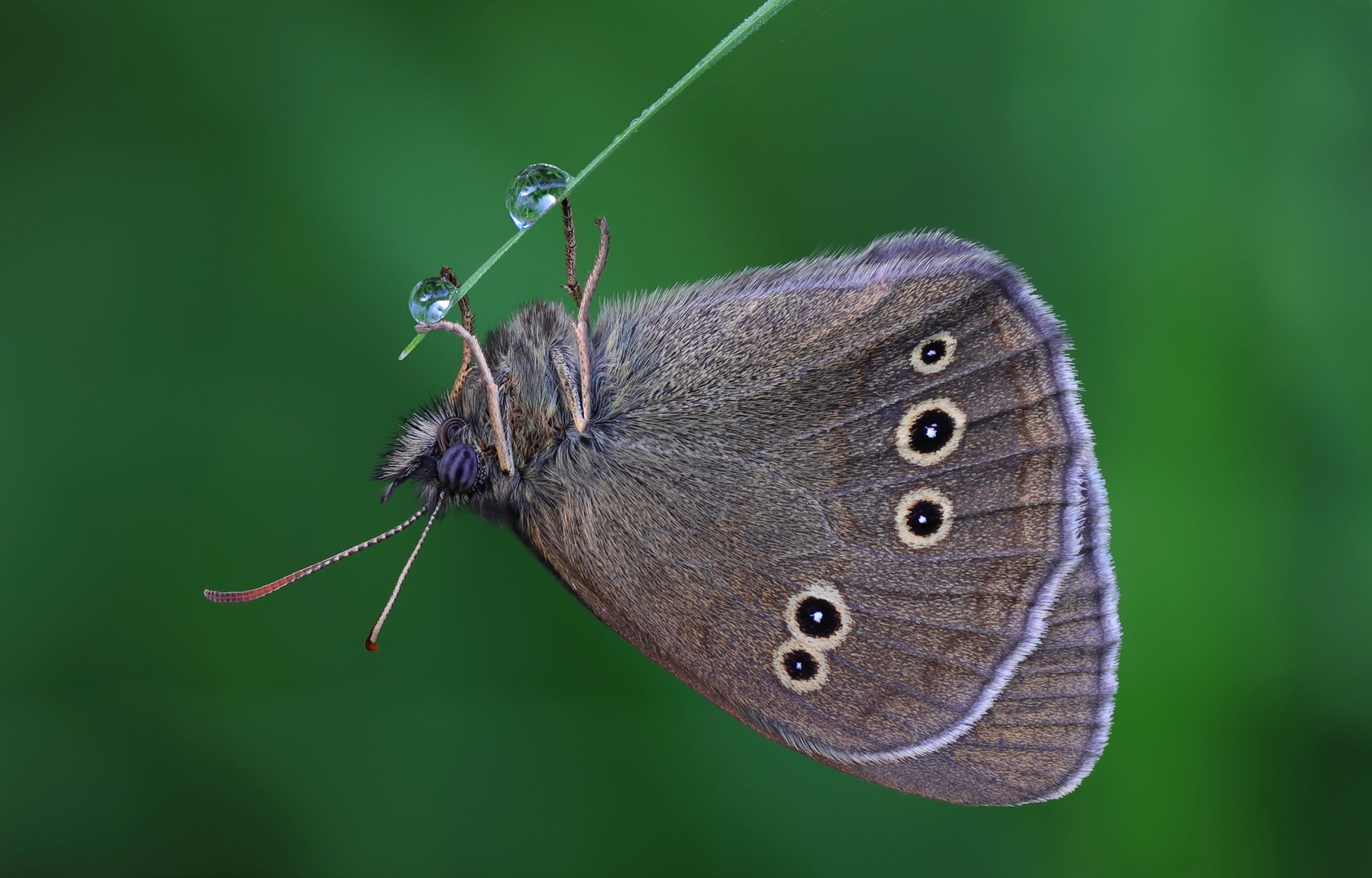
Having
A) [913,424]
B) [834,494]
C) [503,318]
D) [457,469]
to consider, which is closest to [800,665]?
[834,494]

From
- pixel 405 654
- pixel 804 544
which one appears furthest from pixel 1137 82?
pixel 405 654

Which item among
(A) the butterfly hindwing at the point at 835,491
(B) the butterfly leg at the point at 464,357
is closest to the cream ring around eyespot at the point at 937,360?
(A) the butterfly hindwing at the point at 835,491

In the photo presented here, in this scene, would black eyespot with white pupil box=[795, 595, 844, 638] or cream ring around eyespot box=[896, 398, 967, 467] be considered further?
black eyespot with white pupil box=[795, 595, 844, 638]

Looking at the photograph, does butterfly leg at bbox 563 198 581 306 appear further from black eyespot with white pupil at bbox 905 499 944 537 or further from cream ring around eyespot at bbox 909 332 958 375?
black eyespot with white pupil at bbox 905 499 944 537

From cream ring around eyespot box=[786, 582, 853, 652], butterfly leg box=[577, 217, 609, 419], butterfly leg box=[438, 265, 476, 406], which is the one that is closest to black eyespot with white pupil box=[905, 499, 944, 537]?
cream ring around eyespot box=[786, 582, 853, 652]

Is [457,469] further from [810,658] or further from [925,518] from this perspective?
[925,518]

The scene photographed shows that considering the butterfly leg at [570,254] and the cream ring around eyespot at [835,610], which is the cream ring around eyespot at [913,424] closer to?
the cream ring around eyespot at [835,610]

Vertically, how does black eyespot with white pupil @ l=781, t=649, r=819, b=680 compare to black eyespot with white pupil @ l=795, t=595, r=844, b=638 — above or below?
below
